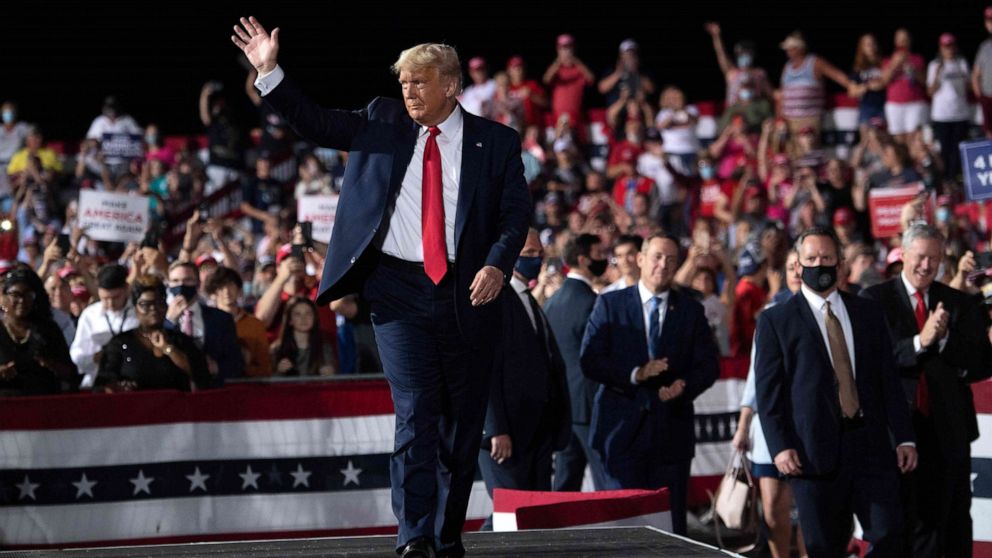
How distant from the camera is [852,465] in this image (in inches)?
338

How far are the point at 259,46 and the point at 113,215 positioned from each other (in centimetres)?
892

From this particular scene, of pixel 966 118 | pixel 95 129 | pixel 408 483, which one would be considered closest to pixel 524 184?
pixel 408 483

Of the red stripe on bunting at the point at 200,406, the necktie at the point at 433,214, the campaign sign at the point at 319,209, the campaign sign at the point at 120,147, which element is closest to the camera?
the necktie at the point at 433,214

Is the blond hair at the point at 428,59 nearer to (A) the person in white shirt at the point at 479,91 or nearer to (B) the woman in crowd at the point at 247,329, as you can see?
(B) the woman in crowd at the point at 247,329

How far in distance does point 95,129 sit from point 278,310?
11.9m

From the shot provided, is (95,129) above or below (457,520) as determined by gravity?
above

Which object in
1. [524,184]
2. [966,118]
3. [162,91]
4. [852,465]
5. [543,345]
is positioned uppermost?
[162,91]

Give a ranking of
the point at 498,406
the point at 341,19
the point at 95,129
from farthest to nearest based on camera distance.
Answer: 1. the point at 341,19
2. the point at 95,129
3. the point at 498,406

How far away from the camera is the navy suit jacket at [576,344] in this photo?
10.7 metres

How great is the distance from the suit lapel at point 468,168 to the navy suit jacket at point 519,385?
252 cm

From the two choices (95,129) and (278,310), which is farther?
(95,129)

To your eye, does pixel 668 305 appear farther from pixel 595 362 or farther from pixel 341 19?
pixel 341 19

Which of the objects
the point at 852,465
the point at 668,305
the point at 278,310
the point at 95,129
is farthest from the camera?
the point at 95,129

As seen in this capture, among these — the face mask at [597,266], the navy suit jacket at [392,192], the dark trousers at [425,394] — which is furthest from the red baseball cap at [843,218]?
the dark trousers at [425,394]
